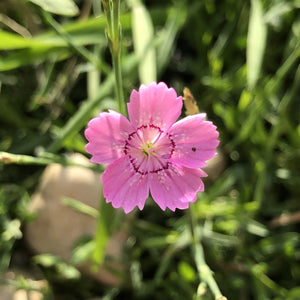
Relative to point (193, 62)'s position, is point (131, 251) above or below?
below

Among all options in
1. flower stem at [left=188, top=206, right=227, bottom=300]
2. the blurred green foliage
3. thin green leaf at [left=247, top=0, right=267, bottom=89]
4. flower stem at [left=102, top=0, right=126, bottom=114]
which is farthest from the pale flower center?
thin green leaf at [left=247, top=0, right=267, bottom=89]

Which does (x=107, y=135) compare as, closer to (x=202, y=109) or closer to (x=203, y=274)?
(x=203, y=274)

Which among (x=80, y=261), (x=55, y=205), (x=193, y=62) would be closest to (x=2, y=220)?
(x=55, y=205)

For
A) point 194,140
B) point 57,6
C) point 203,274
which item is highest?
point 57,6

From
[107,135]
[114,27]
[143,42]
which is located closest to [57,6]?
[114,27]

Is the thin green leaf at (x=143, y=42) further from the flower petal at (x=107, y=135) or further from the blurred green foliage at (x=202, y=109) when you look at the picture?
the flower petal at (x=107, y=135)

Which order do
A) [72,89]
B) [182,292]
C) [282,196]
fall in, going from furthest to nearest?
1. [72,89]
2. [282,196]
3. [182,292]

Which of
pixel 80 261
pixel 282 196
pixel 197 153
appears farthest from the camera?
pixel 282 196

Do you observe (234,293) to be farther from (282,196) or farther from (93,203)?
(93,203)
